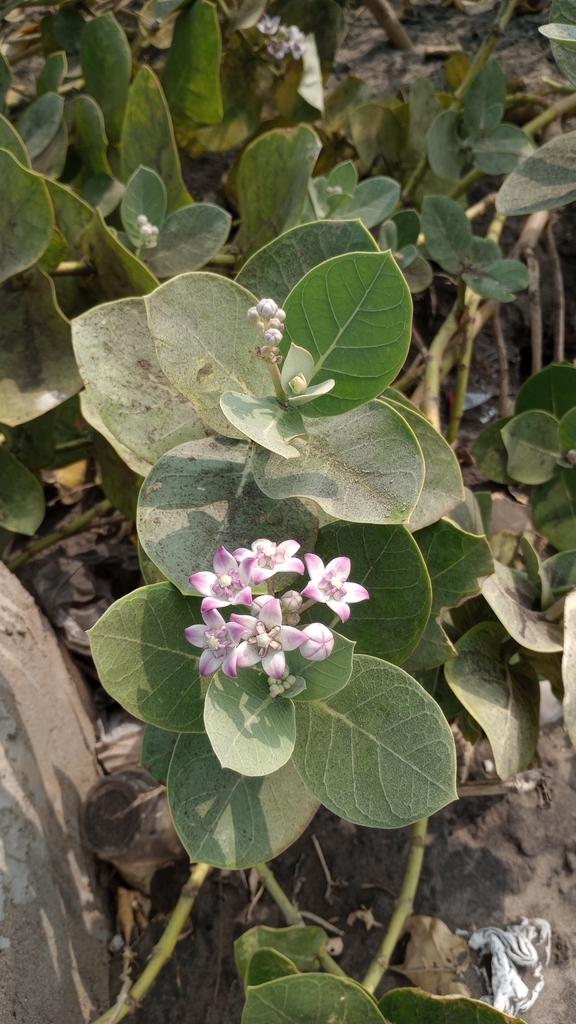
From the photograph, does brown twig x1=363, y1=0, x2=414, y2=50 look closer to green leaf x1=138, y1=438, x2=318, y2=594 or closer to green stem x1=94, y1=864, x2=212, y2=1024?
green leaf x1=138, y1=438, x2=318, y2=594

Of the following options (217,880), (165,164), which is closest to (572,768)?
(217,880)

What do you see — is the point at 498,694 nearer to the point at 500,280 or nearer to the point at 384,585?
the point at 384,585

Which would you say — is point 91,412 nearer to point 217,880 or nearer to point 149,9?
point 217,880

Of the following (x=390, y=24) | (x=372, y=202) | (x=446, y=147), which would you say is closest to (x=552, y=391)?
(x=372, y=202)

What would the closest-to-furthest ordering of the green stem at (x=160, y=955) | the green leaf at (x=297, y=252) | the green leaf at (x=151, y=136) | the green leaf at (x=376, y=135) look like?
the green leaf at (x=297, y=252) < the green stem at (x=160, y=955) < the green leaf at (x=151, y=136) < the green leaf at (x=376, y=135)

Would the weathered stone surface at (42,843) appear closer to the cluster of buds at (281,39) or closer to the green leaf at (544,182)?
the green leaf at (544,182)

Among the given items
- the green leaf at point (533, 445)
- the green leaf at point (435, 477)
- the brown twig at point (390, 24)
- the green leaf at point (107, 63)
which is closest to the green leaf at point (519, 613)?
the green leaf at point (435, 477)

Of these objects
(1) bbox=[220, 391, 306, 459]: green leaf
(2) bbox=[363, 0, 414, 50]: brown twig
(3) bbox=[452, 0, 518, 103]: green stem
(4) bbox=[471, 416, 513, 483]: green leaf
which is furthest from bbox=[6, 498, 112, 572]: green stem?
(2) bbox=[363, 0, 414, 50]: brown twig
